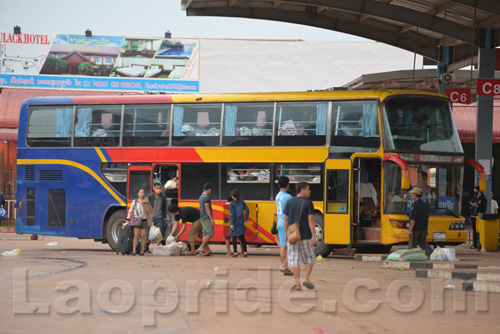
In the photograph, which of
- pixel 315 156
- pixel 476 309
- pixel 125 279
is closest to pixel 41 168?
pixel 315 156

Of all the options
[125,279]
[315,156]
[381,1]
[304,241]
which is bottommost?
[125,279]

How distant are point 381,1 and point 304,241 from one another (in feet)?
39.8

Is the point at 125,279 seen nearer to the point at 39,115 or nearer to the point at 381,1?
the point at 39,115

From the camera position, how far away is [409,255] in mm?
17359

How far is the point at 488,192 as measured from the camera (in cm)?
2397

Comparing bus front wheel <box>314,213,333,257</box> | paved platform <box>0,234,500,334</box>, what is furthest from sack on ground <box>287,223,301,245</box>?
bus front wheel <box>314,213,333,257</box>

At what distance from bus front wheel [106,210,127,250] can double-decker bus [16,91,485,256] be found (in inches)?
1.0

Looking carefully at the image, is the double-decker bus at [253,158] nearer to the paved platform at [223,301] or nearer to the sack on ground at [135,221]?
the sack on ground at [135,221]

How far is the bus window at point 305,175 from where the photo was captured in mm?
19641

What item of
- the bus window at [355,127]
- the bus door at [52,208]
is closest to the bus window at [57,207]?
the bus door at [52,208]

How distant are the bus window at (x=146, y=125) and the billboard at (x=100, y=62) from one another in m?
28.3

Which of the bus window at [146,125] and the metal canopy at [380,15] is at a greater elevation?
the metal canopy at [380,15]

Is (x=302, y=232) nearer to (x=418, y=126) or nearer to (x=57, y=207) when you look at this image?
(x=418, y=126)

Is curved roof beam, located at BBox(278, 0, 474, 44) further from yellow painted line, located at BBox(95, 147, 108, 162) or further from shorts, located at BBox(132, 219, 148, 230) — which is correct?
shorts, located at BBox(132, 219, 148, 230)
